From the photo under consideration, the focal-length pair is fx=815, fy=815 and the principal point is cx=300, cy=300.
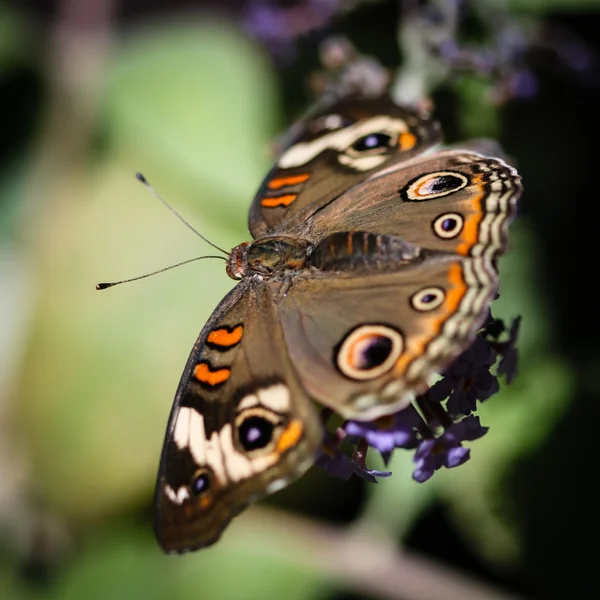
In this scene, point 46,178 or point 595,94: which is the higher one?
point 595,94

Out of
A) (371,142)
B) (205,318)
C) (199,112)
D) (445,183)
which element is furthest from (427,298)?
(199,112)

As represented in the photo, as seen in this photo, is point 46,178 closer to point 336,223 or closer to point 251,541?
point 251,541

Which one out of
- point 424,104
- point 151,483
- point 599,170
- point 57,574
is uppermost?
point 424,104

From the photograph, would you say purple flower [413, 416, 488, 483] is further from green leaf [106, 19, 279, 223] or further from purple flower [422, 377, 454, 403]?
green leaf [106, 19, 279, 223]

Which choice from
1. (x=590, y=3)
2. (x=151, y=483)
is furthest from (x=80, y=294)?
(x=590, y=3)

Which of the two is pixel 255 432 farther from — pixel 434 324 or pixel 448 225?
pixel 448 225

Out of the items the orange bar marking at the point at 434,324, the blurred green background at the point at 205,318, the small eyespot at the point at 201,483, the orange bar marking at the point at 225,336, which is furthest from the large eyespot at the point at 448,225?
the blurred green background at the point at 205,318
